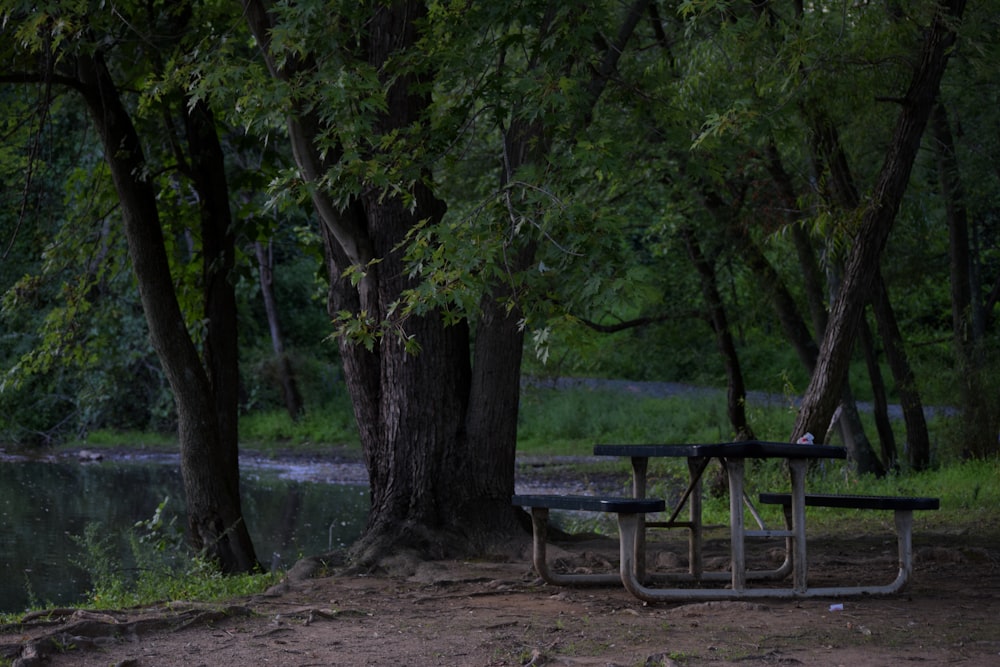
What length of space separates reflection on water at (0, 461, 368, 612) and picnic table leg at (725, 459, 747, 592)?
5.03m

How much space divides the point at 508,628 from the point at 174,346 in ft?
17.0

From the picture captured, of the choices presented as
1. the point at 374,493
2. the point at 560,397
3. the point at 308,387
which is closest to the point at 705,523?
the point at 374,493

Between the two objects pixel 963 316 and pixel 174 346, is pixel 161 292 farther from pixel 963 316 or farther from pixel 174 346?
pixel 963 316

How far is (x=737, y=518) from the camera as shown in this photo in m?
6.03

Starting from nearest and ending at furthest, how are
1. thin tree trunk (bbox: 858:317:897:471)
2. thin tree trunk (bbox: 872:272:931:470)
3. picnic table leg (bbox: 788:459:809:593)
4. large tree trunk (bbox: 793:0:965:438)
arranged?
1. picnic table leg (bbox: 788:459:809:593)
2. large tree trunk (bbox: 793:0:965:438)
3. thin tree trunk (bbox: 872:272:931:470)
4. thin tree trunk (bbox: 858:317:897:471)

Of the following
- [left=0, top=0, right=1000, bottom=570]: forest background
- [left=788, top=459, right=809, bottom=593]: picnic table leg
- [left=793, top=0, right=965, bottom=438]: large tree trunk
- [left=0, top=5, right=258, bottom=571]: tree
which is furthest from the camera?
[left=793, top=0, right=965, bottom=438]: large tree trunk

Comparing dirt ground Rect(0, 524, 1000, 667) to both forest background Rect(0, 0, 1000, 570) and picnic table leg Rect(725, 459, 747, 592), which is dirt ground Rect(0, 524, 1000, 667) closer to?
picnic table leg Rect(725, 459, 747, 592)

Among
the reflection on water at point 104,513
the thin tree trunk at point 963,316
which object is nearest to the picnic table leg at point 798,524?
the reflection on water at point 104,513

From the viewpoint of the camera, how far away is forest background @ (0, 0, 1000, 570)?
6.69m

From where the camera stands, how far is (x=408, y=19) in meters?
8.27

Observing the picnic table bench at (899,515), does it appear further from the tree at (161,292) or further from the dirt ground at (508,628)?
the tree at (161,292)

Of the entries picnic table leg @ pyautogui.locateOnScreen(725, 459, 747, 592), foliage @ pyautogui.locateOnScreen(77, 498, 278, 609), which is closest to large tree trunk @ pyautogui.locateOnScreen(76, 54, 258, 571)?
foliage @ pyautogui.locateOnScreen(77, 498, 278, 609)

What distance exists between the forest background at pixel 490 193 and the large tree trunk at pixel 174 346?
3cm

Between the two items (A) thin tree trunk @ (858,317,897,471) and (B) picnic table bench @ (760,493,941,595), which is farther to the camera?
(A) thin tree trunk @ (858,317,897,471)
